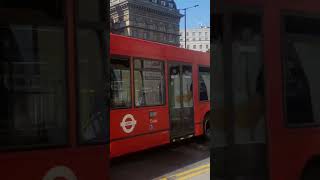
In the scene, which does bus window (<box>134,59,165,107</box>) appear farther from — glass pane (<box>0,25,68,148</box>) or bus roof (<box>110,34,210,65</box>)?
glass pane (<box>0,25,68,148</box>)

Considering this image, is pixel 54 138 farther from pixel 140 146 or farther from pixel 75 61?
pixel 140 146

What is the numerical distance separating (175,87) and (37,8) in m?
7.69

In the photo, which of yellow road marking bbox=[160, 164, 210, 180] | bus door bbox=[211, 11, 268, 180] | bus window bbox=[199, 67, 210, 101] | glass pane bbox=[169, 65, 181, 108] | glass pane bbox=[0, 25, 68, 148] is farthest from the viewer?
bus window bbox=[199, 67, 210, 101]

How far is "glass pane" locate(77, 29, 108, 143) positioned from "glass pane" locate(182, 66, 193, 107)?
7.72 meters

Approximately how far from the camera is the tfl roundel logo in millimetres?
9461

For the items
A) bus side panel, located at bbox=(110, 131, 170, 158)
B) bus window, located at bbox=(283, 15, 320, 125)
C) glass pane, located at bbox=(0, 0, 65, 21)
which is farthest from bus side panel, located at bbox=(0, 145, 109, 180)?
bus side panel, located at bbox=(110, 131, 170, 158)

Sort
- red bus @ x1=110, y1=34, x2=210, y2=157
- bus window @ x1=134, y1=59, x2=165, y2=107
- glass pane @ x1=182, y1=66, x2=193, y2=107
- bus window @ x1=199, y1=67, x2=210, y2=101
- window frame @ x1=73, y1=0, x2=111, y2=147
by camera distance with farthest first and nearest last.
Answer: bus window @ x1=199, y1=67, x2=210, y2=101 → glass pane @ x1=182, y1=66, x2=193, y2=107 → bus window @ x1=134, y1=59, x2=165, y2=107 → red bus @ x1=110, y1=34, x2=210, y2=157 → window frame @ x1=73, y1=0, x2=111, y2=147

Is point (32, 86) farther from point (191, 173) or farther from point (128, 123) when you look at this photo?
point (128, 123)

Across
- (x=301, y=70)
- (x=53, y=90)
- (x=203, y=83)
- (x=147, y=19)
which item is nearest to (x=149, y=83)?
(x=203, y=83)

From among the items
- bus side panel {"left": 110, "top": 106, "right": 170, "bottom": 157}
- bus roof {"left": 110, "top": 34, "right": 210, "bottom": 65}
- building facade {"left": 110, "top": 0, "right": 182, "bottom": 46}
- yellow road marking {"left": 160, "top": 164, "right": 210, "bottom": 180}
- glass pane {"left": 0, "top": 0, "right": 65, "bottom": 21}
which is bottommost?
yellow road marking {"left": 160, "top": 164, "right": 210, "bottom": 180}

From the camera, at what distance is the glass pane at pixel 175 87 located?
1138 centimetres

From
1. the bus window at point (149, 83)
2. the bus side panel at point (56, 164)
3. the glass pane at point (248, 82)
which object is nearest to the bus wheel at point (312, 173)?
the glass pane at point (248, 82)

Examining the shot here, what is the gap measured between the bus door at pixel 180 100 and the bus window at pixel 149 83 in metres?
0.45

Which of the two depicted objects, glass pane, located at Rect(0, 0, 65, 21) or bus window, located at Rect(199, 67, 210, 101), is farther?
bus window, located at Rect(199, 67, 210, 101)
